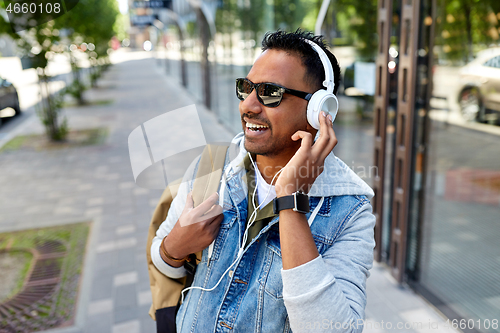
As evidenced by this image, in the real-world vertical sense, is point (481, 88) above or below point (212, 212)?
above

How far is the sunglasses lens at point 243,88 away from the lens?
1.49m

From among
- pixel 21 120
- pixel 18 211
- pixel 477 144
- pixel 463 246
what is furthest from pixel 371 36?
pixel 21 120

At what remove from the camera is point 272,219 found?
4.71ft

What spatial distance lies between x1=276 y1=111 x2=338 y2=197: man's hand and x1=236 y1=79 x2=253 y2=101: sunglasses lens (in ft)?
0.95

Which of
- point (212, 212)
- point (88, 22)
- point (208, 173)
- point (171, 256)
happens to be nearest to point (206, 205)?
point (212, 212)

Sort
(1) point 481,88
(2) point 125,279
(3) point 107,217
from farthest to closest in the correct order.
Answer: (3) point 107,217
(2) point 125,279
(1) point 481,88

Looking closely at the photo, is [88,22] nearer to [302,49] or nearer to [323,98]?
[302,49]

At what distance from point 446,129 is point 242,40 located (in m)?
6.14

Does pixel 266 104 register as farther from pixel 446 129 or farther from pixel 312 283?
pixel 446 129

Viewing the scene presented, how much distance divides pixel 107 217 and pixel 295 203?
15.6ft

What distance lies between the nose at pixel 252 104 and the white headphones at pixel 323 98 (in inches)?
6.8

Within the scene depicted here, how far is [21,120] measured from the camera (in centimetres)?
1307

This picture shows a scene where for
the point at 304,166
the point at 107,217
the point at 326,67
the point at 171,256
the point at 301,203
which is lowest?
the point at 107,217

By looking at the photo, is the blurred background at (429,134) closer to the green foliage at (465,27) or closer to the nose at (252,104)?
the green foliage at (465,27)
